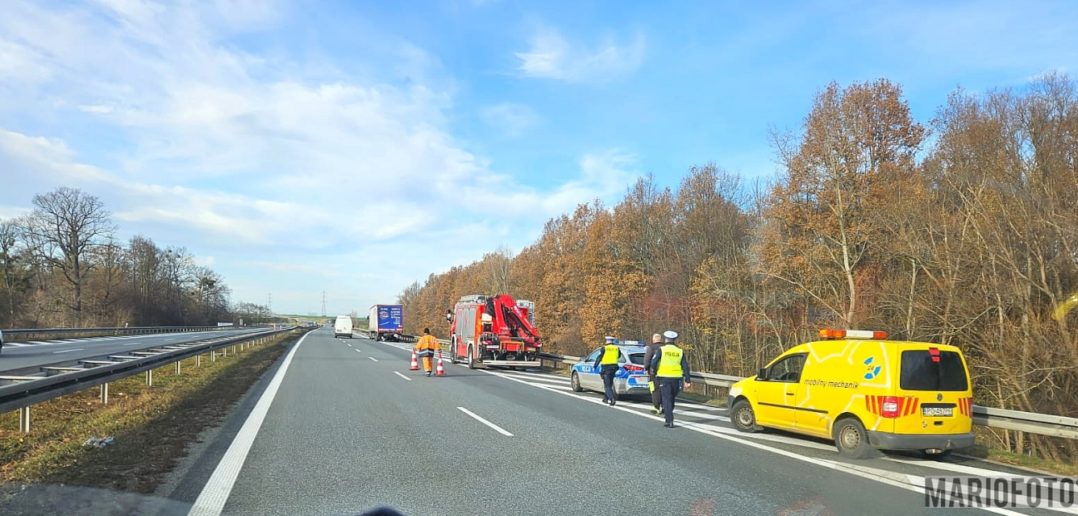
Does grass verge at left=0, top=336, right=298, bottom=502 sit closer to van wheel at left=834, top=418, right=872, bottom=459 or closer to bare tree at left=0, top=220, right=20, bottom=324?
van wheel at left=834, top=418, right=872, bottom=459

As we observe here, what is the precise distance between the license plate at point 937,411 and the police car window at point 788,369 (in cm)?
183

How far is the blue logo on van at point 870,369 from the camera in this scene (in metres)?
8.73

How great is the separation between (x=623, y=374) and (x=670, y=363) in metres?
4.15

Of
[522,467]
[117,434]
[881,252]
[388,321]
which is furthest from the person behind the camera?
[388,321]

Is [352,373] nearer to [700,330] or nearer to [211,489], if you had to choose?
[211,489]

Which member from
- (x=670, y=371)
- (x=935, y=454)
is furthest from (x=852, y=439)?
(x=670, y=371)

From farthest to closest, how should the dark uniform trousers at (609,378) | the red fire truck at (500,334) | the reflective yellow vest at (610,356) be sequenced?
the red fire truck at (500,334) → the reflective yellow vest at (610,356) → the dark uniform trousers at (609,378)

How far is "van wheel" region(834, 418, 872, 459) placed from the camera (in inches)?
344

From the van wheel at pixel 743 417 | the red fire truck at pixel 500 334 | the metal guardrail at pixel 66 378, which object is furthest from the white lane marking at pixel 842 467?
the red fire truck at pixel 500 334

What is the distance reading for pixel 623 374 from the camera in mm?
16172

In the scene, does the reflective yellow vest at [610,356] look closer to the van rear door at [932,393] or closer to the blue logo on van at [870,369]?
the blue logo on van at [870,369]

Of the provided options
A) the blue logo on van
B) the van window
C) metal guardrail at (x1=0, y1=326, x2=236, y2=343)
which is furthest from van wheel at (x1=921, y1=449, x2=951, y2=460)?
metal guardrail at (x1=0, y1=326, x2=236, y2=343)

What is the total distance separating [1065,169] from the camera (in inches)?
708

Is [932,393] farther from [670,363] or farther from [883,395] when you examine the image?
[670,363]
